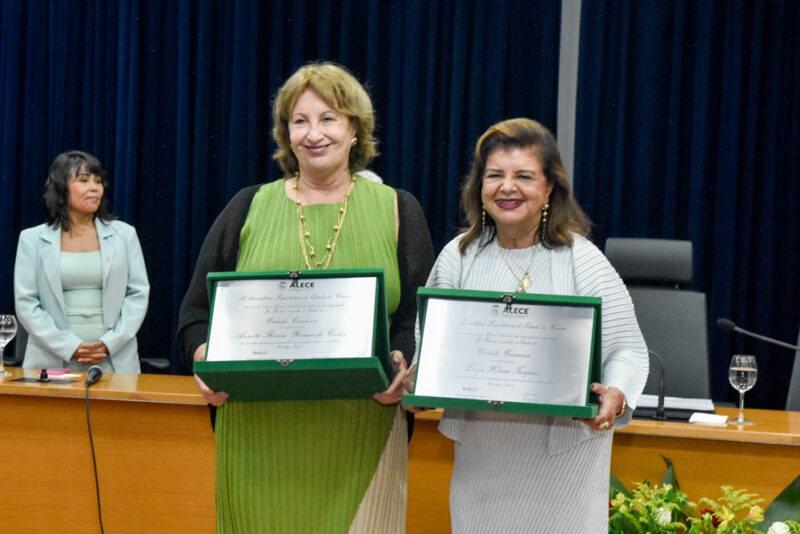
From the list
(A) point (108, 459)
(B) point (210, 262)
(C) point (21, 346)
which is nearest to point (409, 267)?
(B) point (210, 262)

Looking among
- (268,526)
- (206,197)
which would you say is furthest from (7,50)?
(268,526)

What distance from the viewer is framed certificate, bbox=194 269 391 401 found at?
5.85ft

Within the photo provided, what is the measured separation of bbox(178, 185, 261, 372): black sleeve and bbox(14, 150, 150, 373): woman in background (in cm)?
218

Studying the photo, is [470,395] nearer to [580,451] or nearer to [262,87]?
[580,451]

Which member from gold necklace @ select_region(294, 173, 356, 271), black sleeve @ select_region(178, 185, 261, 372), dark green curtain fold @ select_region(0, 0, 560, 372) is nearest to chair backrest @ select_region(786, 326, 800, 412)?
dark green curtain fold @ select_region(0, 0, 560, 372)

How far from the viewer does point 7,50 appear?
5.21 m

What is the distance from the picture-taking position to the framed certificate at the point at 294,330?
5.85 ft

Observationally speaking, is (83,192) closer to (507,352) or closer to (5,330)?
(5,330)

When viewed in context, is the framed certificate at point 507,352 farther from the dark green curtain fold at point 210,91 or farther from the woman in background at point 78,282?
the dark green curtain fold at point 210,91

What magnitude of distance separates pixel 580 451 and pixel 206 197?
3558 mm

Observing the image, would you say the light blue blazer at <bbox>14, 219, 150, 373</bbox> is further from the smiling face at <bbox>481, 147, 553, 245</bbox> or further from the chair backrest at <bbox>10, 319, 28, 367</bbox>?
the smiling face at <bbox>481, 147, 553, 245</bbox>

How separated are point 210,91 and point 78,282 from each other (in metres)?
1.42

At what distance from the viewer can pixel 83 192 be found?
13.8 ft

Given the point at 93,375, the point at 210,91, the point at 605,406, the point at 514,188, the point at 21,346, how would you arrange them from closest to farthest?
the point at 605,406
the point at 514,188
the point at 93,375
the point at 21,346
the point at 210,91
